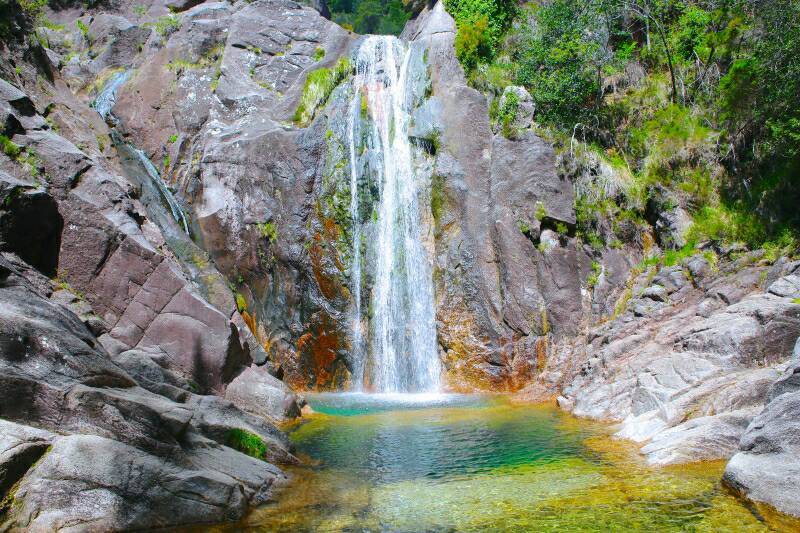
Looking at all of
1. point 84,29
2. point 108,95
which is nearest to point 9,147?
point 108,95

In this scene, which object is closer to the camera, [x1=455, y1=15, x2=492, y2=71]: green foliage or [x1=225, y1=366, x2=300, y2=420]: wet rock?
[x1=225, y1=366, x2=300, y2=420]: wet rock

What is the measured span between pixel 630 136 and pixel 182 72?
17.5m

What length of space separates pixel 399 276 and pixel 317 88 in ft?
28.4

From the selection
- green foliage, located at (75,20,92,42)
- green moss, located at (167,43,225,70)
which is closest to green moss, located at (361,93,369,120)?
green moss, located at (167,43,225,70)

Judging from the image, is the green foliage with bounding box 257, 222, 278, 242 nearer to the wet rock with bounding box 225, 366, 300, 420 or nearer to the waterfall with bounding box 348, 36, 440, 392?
the waterfall with bounding box 348, 36, 440, 392

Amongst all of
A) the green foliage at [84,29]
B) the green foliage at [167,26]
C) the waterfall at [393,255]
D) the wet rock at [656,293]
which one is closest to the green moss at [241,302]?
the waterfall at [393,255]

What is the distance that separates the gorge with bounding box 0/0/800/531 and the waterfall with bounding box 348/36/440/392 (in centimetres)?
9

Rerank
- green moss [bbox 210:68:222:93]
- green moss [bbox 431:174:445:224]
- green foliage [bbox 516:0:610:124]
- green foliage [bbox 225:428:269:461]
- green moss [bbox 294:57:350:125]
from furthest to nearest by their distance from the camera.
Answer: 1. green moss [bbox 210:68:222:93]
2. green moss [bbox 294:57:350:125]
3. green foliage [bbox 516:0:610:124]
4. green moss [bbox 431:174:445:224]
5. green foliage [bbox 225:428:269:461]

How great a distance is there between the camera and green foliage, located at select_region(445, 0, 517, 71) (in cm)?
2114

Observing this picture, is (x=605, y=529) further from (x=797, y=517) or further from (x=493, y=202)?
(x=493, y=202)

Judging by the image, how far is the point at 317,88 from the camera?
22094 millimetres

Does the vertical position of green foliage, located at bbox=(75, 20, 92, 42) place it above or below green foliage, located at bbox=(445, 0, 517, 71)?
above

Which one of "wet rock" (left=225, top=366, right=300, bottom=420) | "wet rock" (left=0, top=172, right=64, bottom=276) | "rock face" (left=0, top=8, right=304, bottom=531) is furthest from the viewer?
"wet rock" (left=225, top=366, right=300, bottom=420)

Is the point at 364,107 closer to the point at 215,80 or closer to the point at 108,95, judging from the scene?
the point at 215,80
